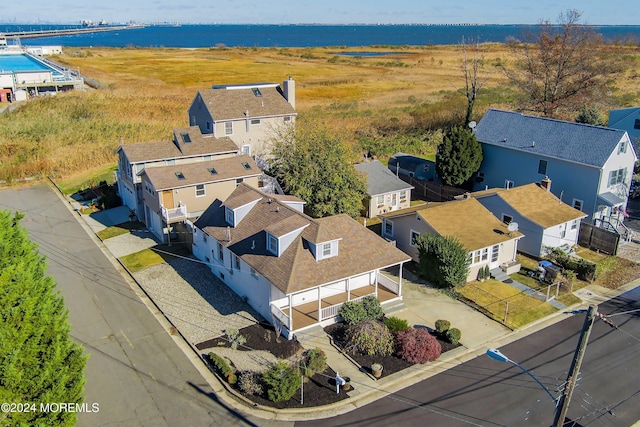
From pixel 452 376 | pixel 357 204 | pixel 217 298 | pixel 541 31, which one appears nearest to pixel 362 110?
pixel 541 31

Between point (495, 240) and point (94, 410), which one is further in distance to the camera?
point (495, 240)

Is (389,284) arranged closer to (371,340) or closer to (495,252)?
(371,340)

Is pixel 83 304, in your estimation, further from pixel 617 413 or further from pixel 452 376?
pixel 617 413

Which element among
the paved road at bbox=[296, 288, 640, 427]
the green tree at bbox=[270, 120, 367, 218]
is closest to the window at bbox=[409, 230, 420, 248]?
the green tree at bbox=[270, 120, 367, 218]

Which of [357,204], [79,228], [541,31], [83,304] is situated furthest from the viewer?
[541,31]

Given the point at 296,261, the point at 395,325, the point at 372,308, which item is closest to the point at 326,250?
the point at 296,261

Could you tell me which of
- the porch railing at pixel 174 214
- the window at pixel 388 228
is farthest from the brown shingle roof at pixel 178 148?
the window at pixel 388 228
